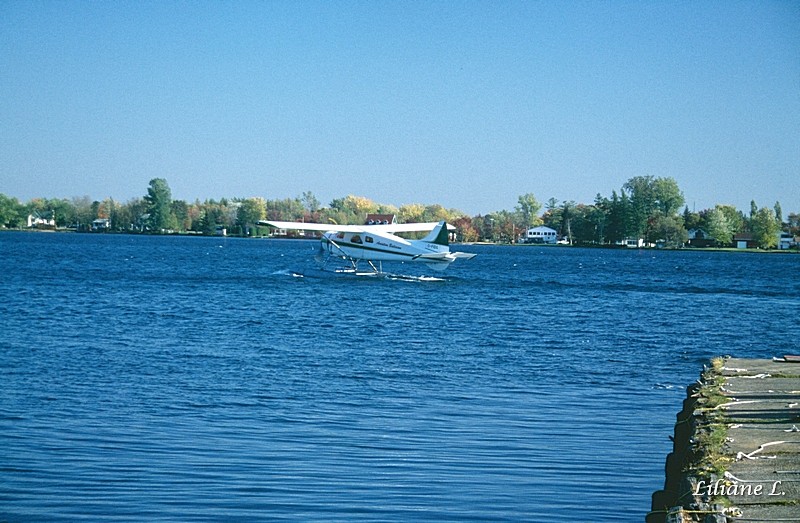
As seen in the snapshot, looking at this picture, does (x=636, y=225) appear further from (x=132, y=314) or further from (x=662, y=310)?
(x=132, y=314)

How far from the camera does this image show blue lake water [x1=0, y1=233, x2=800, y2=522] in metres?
9.16

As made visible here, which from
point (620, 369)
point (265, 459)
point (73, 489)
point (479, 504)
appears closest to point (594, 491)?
point (479, 504)

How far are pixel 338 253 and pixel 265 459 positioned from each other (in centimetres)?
4347

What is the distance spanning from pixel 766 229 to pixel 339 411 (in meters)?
184

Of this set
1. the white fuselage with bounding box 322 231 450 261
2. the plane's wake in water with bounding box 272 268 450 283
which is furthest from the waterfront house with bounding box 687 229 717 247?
the white fuselage with bounding box 322 231 450 261

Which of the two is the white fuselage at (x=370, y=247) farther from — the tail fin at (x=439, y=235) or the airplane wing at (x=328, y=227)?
the airplane wing at (x=328, y=227)

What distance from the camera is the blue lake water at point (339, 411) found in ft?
30.0

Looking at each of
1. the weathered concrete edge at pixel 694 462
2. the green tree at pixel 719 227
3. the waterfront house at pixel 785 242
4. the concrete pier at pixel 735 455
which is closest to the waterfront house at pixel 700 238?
the green tree at pixel 719 227

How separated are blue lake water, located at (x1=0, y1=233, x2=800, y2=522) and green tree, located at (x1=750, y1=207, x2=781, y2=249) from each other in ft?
525

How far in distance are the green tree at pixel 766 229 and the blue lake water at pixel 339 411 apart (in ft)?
525

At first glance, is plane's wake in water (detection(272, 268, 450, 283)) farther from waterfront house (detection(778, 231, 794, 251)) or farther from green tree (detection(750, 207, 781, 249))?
waterfront house (detection(778, 231, 794, 251))

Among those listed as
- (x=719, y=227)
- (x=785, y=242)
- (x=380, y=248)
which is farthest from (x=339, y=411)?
(x=785, y=242)

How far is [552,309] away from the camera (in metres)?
36.3

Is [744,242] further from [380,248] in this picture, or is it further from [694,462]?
[694,462]
